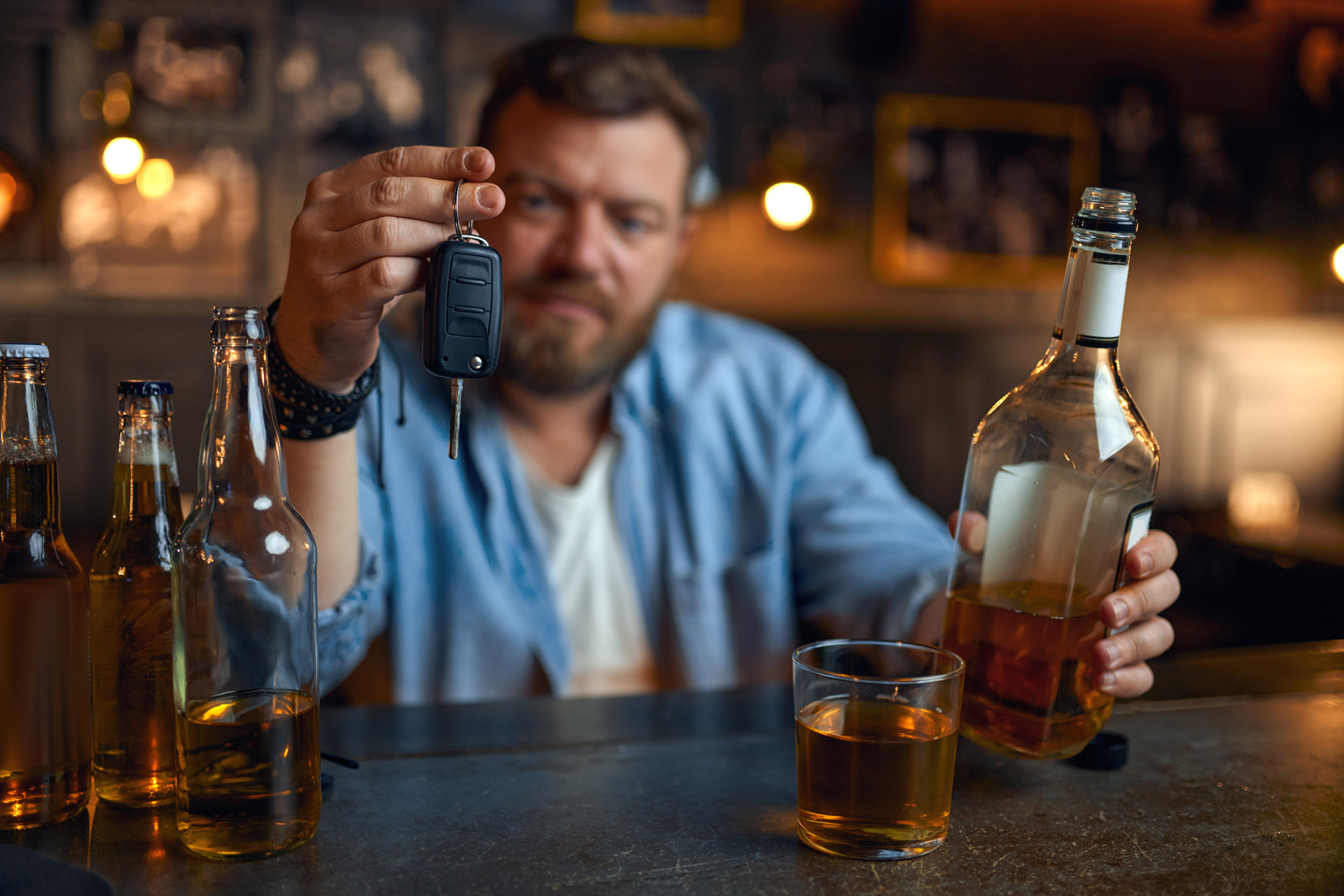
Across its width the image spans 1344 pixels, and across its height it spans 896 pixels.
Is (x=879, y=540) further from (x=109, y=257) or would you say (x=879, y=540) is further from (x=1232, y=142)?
(x=1232, y=142)

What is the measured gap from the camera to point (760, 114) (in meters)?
3.03

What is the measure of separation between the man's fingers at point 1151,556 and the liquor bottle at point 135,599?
0.57 m

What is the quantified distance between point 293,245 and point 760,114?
8.56 feet

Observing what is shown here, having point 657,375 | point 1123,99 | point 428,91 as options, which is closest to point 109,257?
point 428,91

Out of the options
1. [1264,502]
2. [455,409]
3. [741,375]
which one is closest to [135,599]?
[455,409]

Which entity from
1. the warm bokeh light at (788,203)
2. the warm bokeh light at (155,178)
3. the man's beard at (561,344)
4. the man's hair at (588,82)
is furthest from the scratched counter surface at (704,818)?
the warm bokeh light at (155,178)

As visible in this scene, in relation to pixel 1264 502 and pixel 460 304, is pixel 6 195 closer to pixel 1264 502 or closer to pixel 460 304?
pixel 460 304

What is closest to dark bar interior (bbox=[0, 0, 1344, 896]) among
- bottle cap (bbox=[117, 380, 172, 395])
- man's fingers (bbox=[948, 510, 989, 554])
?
man's fingers (bbox=[948, 510, 989, 554])

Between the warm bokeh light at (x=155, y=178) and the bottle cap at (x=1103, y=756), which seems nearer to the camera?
the bottle cap at (x=1103, y=756)

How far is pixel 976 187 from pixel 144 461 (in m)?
3.08

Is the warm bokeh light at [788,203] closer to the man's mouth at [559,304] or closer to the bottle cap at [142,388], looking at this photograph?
the man's mouth at [559,304]

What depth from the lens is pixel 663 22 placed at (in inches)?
114

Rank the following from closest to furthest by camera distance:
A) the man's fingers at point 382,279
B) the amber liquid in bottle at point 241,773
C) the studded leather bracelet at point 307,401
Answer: the amber liquid in bottle at point 241,773 < the man's fingers at point 382,279 < the studded leather bracelet at point 307,401

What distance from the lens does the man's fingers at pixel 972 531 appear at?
0.63 m
